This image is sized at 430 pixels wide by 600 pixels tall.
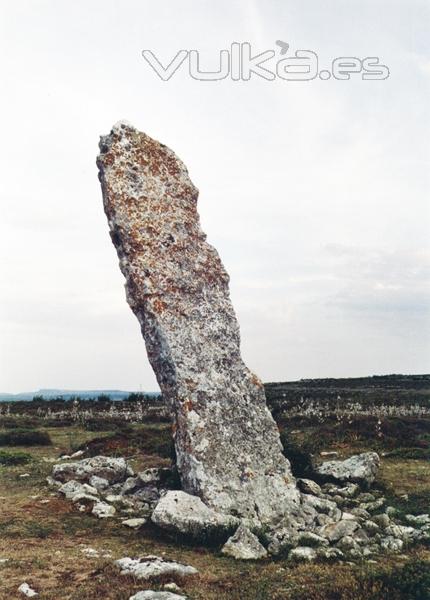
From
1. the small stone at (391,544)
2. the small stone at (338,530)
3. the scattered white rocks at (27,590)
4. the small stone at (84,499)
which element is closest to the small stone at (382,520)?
the small stone at (338,530)

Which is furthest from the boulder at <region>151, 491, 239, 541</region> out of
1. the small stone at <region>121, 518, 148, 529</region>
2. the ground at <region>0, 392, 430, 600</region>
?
the small stone at <region>121, 518, 148, 529</region>

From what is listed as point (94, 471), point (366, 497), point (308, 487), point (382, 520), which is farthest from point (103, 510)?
point (366, 497)

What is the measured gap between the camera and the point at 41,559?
842cm

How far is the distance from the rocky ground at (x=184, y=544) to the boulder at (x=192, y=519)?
0.06 ft

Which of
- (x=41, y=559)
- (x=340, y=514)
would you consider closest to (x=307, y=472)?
(x=340, y=514)

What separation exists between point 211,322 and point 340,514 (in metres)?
4.40

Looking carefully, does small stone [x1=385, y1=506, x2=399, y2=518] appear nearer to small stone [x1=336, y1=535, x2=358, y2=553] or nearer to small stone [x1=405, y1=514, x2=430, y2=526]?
small stone [x1=405, y1=514, x2=430, y2=526]

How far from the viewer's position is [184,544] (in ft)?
31.1

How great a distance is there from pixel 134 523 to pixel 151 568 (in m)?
2.78

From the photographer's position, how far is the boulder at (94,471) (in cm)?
1346

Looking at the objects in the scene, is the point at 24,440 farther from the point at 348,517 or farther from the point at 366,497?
the point at 348,517

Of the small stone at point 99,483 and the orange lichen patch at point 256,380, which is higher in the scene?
the orange lichen patch at point 256,380

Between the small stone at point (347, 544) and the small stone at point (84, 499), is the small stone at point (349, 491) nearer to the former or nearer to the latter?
the small stone at point (347, 544)

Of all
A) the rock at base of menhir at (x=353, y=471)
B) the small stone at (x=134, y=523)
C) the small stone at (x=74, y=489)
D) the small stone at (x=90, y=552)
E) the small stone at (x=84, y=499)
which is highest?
the rock at base of menhir at (x=353, y=471)
